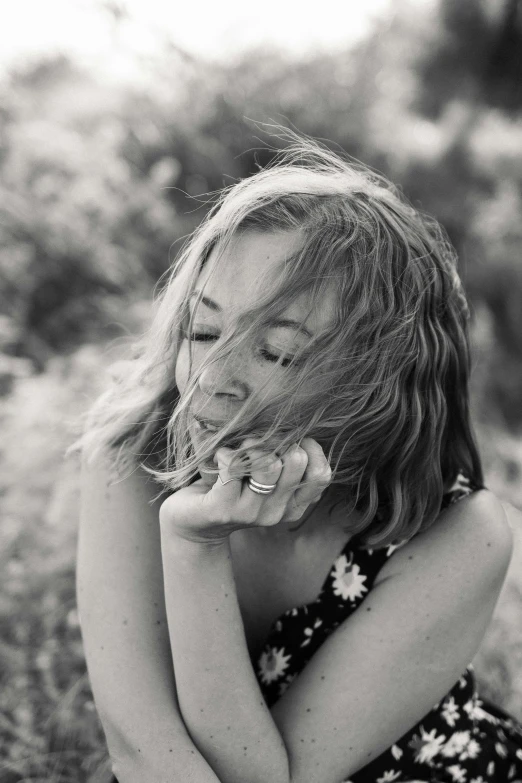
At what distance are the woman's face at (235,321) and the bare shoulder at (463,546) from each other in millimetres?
508

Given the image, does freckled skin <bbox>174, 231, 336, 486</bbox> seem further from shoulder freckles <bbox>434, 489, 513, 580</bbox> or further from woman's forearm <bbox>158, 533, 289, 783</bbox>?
shoulder freckles <bbox>434, 489, 513, 580</bbox>

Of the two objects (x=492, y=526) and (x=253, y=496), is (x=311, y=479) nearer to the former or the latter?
(x=253, y=496)

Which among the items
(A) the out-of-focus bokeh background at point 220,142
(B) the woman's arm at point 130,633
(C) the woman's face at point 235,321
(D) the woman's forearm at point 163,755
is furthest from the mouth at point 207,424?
(A) the out-of-focus bokeh background at point 220,142

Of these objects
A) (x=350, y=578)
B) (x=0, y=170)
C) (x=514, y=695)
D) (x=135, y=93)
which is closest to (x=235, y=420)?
(x=350, y=578)

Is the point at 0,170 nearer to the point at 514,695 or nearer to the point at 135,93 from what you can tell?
the point at 135,93

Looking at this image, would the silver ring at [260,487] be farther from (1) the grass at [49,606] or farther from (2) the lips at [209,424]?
(1) the grass at [49,606]

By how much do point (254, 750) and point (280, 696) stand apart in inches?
10.8

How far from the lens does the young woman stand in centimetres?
138

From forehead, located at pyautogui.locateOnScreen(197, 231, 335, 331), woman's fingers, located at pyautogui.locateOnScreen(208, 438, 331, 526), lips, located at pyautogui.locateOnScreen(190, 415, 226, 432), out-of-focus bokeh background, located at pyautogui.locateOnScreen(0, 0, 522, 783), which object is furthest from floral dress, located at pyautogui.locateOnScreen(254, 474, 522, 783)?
out-of-focus bokeh background, located at pyautogui.locateOnScreen(0, 0, 522, 783)

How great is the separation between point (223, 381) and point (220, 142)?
11.2 feet

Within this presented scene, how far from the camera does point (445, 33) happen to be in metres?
4.34

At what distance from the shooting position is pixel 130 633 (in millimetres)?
1599

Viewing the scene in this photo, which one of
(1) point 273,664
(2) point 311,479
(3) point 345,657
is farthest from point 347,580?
(2) point 311,479

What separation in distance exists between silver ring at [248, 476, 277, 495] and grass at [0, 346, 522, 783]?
1069 mm
